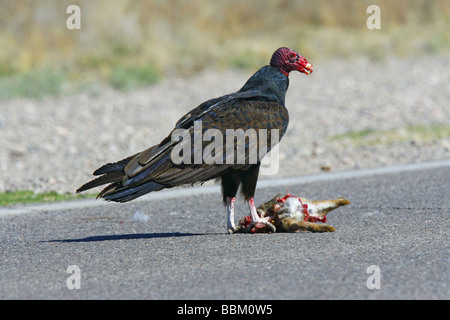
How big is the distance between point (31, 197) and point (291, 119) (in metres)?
5.75

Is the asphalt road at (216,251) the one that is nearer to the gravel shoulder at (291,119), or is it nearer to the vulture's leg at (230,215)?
the vulture's leg at (230,215)

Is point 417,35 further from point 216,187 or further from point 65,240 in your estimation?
point 65,240

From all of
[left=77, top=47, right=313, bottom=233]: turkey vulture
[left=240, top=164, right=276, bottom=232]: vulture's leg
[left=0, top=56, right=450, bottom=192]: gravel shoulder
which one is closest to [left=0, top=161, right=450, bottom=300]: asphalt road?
[left=240, top=164, right=276, bottom=232]: vulture's leg

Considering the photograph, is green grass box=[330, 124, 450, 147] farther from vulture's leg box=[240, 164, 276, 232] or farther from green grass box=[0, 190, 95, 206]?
vulture's leg box=[240, 164, 276, 232]

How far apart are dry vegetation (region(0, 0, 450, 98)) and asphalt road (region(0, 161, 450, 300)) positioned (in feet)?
28.6

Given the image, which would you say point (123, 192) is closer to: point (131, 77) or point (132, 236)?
point (132, 236)

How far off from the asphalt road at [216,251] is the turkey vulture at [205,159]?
1.33 ft

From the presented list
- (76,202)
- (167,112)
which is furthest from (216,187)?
(167,112)

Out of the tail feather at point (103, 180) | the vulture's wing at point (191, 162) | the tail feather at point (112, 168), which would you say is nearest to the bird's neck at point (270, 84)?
the vulture's wing at point (191, 162)

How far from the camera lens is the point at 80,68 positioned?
17.5 m

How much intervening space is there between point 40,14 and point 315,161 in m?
10.8

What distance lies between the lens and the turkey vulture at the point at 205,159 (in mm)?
5734

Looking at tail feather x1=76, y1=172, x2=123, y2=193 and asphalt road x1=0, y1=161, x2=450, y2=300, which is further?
tail feather x1=76, y1=172, x2=123, y2=193

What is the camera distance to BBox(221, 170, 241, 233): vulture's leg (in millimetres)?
6105
